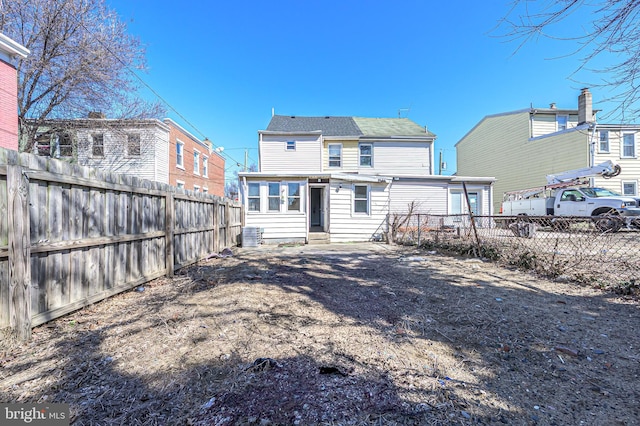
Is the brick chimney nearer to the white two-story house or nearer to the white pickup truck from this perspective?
the white pickup truck

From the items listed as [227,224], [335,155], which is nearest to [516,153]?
[335,155]

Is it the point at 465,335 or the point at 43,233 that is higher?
the point at 43,233

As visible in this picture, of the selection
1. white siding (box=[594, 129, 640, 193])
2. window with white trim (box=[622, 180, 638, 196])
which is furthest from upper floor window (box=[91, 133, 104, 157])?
window with white trim (box=[622, 180, 638, 196])

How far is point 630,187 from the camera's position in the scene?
15688mm

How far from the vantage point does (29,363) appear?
6.98 ft

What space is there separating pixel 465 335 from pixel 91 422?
118 inches

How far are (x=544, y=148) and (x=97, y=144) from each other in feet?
82.7

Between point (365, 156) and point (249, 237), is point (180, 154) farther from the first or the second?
point (365, 156)

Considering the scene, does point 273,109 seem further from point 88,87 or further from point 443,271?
point 443,271

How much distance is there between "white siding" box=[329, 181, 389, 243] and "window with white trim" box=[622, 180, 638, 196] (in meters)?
15.4

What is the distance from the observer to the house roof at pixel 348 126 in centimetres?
1633

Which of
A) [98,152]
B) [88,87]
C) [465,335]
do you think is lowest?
[465,335]

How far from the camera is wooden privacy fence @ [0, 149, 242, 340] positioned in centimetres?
242

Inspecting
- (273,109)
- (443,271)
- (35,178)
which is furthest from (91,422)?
(273,109)
